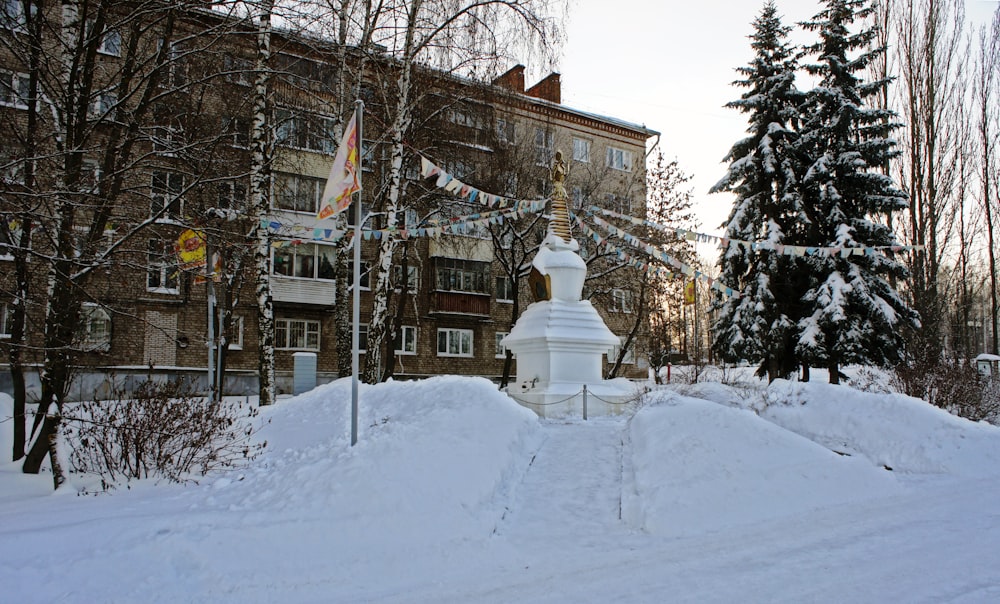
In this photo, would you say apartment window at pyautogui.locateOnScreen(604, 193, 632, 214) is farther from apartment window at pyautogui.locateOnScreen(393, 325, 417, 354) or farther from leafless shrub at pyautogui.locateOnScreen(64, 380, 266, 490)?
leafless shrub at pyautogui.locateOnScreen(64, 380, 266, 490)

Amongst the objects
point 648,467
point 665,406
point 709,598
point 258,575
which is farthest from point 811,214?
point 258,575

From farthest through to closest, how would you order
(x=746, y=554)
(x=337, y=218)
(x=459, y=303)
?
(x=459, y=303), (x=337, y=218), (x=746, y=554)

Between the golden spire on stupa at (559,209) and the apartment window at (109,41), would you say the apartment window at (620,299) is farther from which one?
the apartment window at (109,41)

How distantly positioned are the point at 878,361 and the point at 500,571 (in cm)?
1942

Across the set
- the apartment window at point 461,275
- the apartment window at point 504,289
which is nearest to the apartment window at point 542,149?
the apartment window at point 461,275

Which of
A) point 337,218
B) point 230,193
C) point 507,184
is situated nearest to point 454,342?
point 507,184

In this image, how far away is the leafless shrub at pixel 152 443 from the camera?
7406 mm

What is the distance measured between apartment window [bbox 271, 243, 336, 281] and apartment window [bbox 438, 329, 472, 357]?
6375 mm

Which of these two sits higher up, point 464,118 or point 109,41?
point 464,118

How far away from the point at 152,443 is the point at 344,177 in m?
4.11

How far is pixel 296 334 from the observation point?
28344mm

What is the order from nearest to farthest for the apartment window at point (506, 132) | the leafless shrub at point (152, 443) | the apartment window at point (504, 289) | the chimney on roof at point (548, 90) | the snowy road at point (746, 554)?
1. the snowy road at point (746, 554)
2. the leafless shrub at point (152, 443)
3. the apartment window at point (506, 132)
4. the apartment window at point (504, 289)
5. the chimney on roof at point (548, 90)

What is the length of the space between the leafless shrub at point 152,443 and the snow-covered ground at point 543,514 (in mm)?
439

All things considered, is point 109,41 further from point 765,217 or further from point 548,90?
point 548,90
